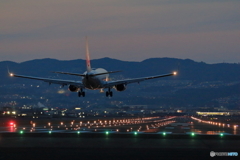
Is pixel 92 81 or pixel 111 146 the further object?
pixel 92 81

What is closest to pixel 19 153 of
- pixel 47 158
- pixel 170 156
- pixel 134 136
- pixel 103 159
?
pixel 47 158

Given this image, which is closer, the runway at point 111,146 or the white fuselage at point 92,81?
the runway at point 111,146

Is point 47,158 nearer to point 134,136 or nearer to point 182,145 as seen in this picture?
point 182,145

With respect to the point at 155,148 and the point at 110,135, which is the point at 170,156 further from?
the point at 110,135

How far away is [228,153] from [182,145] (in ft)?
20.2

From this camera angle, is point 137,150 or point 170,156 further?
point 137,150

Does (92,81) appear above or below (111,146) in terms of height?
above

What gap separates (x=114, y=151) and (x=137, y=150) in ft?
5.18

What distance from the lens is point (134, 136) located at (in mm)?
43219

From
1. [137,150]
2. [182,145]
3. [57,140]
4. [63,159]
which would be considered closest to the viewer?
[63,159]

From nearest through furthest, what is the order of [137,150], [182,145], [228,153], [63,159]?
[63,159]
[228,153]
[137,150]
[182,145]

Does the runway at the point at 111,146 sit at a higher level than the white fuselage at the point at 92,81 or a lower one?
lower

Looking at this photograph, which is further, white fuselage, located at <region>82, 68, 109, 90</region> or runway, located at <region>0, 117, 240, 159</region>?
white fuselage, located at <region>82, 68, 109, 90</region>

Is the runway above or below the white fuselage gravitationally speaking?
below
